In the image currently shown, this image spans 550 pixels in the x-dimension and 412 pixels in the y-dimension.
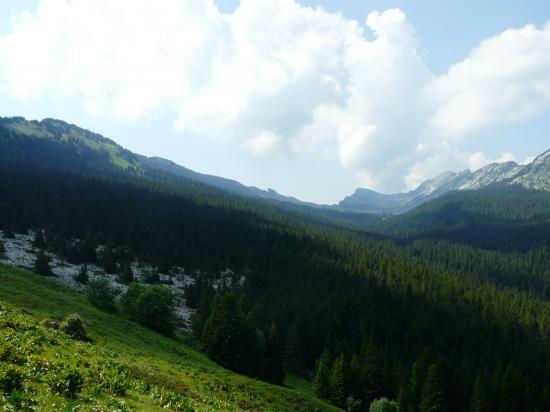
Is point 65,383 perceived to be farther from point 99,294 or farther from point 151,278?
point 151,278

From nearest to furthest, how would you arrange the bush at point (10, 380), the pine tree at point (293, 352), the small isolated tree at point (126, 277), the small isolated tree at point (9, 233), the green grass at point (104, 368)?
the bush at point (10, 380), the green grass at point (104, 368), the pine tree at point (293, 352), the small isolated tree at point (126, 277), the small isolated tree at point (9, 233)

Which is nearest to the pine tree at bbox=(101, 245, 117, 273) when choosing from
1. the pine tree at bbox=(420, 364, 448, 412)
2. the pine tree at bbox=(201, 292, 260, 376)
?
the pine tree at bbox=(201, 292, 260, 376)

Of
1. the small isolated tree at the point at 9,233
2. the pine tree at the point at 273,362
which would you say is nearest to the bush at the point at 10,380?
the pine tree at the point at 273,362

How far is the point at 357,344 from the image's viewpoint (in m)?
114

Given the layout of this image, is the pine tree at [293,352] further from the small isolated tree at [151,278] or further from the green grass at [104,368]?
the small isolated tree at [151,278]

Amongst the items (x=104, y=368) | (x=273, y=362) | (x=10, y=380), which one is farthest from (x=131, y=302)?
(x=10, y=380)

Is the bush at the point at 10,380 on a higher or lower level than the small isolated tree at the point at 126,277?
higher

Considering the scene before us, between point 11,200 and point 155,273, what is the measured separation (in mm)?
82336

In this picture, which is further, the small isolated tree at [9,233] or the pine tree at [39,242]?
the pine tree at [39,242]

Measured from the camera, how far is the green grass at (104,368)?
18.8 metres

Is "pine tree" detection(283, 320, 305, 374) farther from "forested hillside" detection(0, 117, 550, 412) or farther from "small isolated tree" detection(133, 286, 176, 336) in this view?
"small isolated tree" detection(133, 286, 176, 336)

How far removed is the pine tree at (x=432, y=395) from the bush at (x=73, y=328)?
62776 millimetres

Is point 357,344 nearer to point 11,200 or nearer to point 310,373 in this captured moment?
point 310,373

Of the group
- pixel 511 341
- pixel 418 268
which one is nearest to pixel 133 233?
pixel 418 268
